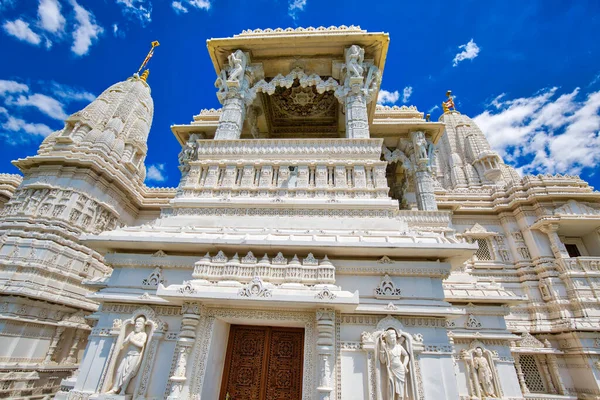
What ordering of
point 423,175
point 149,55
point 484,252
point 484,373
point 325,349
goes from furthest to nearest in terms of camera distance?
point 149,55
point 484,252
point 423,175
point 484,373
point 325,349

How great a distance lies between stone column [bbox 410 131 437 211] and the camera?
13711 mm

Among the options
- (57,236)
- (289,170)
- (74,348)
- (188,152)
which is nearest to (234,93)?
(289,170)

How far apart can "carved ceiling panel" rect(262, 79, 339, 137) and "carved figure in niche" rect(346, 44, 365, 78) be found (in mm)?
2700

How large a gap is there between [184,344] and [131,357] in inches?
47.8

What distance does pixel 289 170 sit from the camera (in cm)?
945

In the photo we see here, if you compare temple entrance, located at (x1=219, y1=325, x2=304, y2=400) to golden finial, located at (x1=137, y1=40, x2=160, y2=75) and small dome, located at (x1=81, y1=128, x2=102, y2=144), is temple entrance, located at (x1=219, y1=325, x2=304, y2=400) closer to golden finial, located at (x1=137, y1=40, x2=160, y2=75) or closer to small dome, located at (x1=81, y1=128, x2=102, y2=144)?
small dome, located at (x1=81, y1=128, x2=102, y2=144)

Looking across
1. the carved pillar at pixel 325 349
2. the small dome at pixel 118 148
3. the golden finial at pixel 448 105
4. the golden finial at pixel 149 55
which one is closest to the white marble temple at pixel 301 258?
the carved pillar at pixel 325 349

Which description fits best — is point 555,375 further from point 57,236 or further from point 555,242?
point 57,236

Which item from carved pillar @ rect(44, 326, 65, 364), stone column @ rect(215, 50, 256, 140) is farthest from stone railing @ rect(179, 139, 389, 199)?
carved pillar @ rect(44, 326, 65, 364)

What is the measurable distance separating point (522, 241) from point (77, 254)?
24.6 metres

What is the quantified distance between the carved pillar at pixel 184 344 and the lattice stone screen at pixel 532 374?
49.5ft

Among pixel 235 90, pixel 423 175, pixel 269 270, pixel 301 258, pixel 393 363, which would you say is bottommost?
pixel 393 363

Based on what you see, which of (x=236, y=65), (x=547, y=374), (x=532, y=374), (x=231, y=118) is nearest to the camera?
(x=231, y=118)

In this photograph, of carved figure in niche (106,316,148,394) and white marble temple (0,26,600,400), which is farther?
white marble temple (0,26,600,400)
